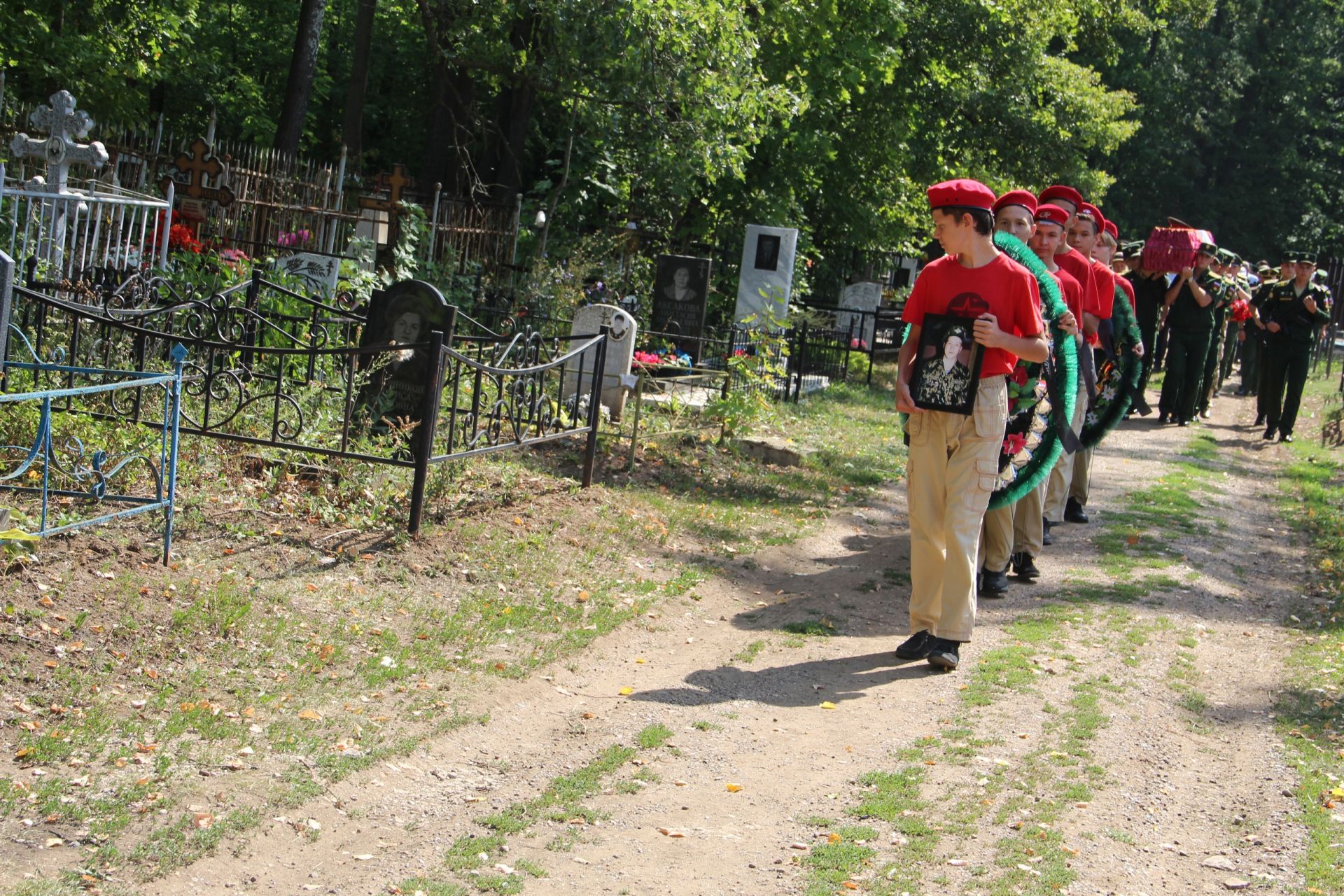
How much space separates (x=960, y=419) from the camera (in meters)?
6.07

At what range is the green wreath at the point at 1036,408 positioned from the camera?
702 cm

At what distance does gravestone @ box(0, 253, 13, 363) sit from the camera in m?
6.21

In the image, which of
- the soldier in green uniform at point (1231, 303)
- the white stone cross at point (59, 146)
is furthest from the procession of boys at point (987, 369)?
the soldier in green uniform at point (1231, 303)

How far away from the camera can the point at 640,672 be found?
234 inches

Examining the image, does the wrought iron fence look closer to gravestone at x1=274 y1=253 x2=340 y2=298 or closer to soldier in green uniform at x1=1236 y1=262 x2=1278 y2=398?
gravestone at x1=274 y1=253 x2=340 y2=298

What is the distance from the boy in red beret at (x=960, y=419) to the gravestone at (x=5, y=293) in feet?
13.6

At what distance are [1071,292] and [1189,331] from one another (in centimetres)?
907

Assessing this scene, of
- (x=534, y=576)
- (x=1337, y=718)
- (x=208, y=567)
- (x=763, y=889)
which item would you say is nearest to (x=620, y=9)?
(x=534, y=576)

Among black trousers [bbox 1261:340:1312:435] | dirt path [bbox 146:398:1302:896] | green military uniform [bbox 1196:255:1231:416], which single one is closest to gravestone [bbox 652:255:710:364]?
green military uniform [bbox 1196:255:1231:416]

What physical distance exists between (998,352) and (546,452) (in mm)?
4477

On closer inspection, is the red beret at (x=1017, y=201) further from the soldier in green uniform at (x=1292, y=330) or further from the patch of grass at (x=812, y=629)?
the soldier in green uniform at (x=1292, y=330)

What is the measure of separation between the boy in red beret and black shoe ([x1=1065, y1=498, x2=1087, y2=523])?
4.26 m

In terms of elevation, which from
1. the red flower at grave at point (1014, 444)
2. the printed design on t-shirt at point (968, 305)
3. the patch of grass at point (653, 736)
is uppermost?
the printed design on t-shirt at point (968, 305)

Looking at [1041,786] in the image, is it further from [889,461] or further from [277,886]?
[889,461]
